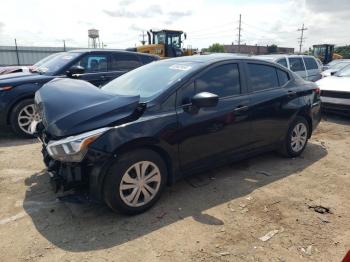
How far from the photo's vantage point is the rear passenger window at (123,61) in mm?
7656

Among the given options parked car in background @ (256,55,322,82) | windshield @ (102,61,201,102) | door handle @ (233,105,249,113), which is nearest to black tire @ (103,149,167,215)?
windshield @ (102,61,201,102)

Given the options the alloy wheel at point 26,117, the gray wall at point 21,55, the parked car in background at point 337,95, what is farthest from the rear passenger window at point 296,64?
the gray wall at point 21,55

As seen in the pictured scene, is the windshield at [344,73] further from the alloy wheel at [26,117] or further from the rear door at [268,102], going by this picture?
the alloy wheel at [26,117]

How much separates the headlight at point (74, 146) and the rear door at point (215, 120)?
983mm

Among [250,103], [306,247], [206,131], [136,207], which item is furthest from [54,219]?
[250,103]

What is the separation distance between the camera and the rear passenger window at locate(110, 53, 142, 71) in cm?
Answer: 766

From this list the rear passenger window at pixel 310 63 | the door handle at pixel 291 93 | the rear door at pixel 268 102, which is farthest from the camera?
the rear passenger window at pixel 310 63

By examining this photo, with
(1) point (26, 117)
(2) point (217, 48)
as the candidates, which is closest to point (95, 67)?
(1) point (26, 117)

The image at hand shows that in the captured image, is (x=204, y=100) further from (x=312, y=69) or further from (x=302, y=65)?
(x=312, y=69)

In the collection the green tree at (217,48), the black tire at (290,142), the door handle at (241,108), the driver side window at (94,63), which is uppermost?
the green tree at (217,48)

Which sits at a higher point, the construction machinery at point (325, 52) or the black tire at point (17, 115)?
the construction machinery at point (325, 52)

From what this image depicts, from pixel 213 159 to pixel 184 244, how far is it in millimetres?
1361

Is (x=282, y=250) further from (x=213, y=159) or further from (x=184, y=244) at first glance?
(x=213, y=159)

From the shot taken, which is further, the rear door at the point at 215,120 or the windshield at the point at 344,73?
the windshield at the point at 344,73
